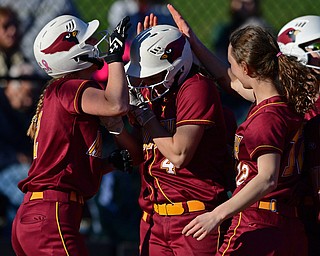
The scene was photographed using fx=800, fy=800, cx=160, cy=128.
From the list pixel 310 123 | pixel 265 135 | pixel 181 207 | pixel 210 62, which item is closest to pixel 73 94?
pixel 181 207

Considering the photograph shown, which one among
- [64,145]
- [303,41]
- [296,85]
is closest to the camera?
[296,85]

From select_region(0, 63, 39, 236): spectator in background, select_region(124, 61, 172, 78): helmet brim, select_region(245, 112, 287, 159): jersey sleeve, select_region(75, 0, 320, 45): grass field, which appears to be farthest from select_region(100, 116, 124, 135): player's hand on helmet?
select_region(75, 0, 320, 45): grass field

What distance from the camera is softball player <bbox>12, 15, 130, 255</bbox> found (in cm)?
425

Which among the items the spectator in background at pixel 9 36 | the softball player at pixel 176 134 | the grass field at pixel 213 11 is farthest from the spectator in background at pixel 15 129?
the softball player at pixel 176 134

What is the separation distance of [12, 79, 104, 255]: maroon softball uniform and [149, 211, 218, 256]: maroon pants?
16.3 inches

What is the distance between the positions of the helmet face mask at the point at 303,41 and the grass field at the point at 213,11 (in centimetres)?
341

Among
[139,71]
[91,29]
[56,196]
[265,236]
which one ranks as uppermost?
[91,29]

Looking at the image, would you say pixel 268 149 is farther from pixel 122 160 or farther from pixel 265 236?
pixel 122 160

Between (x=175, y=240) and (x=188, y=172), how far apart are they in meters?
0.38

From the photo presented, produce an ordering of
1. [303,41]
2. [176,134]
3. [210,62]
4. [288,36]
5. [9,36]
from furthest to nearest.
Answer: [9,36] < [210,62] < [288,36] < [303,41] < [176,134]

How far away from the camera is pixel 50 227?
14.1 ft

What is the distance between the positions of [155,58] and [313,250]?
1.40m

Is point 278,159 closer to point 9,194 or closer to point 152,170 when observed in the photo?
point 152,170

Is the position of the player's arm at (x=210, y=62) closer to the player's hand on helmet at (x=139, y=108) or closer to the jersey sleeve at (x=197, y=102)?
the jersey sleeve at (x=197, y=102)
